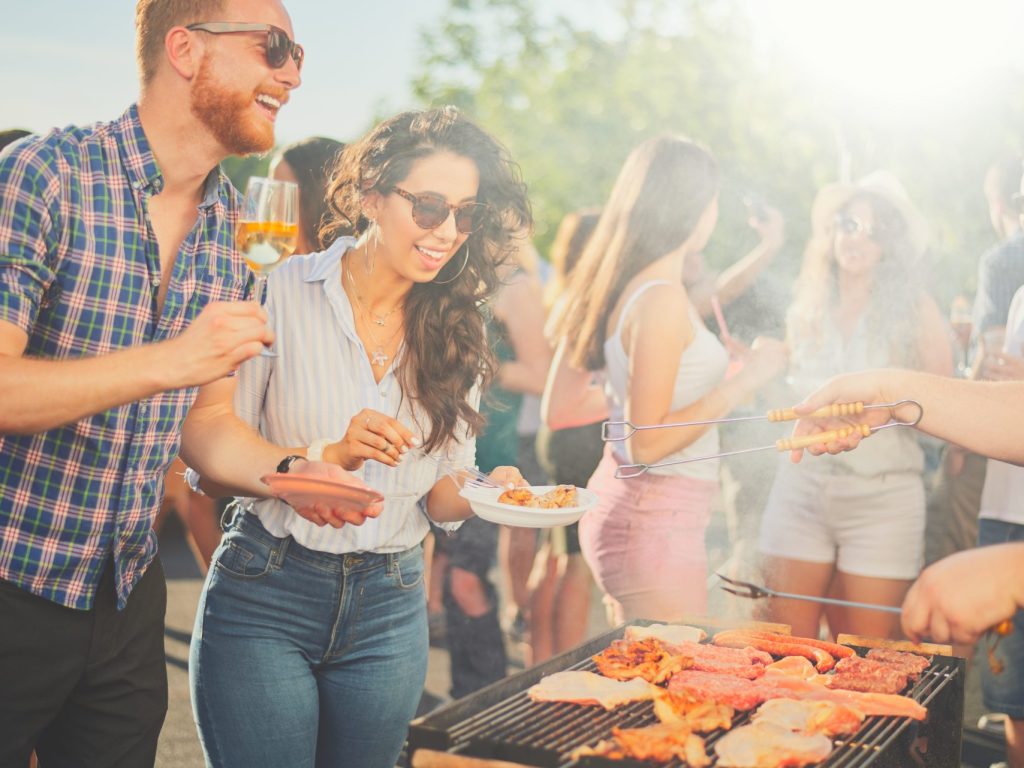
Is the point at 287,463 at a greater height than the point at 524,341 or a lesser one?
lesser

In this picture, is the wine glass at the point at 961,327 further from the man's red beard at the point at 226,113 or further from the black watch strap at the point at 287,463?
the man's red beard at the point at 226,113

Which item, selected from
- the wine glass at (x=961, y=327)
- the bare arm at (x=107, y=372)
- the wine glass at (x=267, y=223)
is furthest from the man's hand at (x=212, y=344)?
the wine glass at (x=961, y=327)

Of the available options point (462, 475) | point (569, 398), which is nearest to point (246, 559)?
point (462, 475)

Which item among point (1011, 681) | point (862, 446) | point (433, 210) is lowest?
point (1011, 681)

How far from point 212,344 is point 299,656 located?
880mm

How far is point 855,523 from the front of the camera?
4016 millimetres

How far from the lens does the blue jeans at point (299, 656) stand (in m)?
2.45

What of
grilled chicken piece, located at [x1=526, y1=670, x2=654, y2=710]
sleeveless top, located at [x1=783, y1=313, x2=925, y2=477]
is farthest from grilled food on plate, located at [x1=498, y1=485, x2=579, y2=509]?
sleeveless top, located at [x1=783, y1=313, x2=925, y2=477]

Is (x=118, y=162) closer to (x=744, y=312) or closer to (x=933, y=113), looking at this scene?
(x=744, y=312)

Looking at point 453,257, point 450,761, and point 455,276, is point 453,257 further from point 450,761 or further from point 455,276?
point 450,761

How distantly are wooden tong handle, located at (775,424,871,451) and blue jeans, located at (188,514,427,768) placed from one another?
3.23 ft

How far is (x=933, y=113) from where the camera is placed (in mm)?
5812

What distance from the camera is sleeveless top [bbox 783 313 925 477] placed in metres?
4.05

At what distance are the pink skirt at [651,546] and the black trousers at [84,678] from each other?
1660 millimetres
